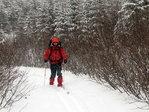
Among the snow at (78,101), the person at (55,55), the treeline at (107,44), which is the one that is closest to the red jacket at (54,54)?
the person at (55,55)

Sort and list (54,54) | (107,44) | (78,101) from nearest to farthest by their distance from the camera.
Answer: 1. (78,101)
2. (107,44)
3. (54,54)

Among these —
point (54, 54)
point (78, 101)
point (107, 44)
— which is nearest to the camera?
point (78, 101)

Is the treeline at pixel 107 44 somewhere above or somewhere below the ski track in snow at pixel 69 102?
above

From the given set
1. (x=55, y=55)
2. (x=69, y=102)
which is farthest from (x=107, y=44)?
(x=55, y=55)

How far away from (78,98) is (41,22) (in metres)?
23.2

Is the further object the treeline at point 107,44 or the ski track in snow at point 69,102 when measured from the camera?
the ski track in snow at point 69,102

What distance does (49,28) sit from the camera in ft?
86.8

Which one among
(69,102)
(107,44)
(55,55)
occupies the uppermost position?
(107,44)

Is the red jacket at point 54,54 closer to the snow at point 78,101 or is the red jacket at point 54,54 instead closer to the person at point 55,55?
the person at point 55,55

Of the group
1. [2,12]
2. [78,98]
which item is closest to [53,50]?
[78,98]

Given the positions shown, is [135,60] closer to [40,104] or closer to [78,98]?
[78,98]

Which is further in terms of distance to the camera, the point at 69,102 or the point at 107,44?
the point at 107,44

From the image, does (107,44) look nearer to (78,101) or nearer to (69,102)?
(78,101)

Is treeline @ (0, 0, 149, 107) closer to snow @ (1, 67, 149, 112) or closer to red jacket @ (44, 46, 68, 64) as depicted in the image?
snow @ (1, 67, 149, 112)
